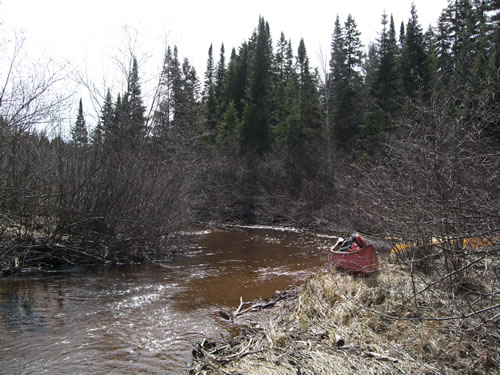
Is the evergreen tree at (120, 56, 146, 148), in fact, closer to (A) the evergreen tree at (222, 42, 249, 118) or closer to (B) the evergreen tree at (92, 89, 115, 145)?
(B) the evergreen tree at (92, 89, 115, 145)

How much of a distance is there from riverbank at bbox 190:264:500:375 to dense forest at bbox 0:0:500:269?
1116 millimetres

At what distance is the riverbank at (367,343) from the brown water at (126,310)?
3.53 feet

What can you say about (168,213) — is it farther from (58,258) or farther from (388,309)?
(388,309)

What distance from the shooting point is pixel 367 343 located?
4.78m

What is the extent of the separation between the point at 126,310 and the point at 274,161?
26.4 m

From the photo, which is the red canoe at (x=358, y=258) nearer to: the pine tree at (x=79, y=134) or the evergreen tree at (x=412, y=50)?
the pine tree at (x=79, y=134)

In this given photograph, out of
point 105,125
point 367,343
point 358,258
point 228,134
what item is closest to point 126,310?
point 367,343

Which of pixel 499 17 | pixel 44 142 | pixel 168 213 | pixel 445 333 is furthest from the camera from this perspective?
pixel 499 17

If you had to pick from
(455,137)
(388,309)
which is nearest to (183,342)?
(388,309)

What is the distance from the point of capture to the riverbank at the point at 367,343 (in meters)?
4.04

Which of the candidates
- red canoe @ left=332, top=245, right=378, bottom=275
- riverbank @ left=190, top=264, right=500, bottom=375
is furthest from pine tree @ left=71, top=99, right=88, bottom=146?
riverbank @ left=190, top=264, right=500, bottom=375

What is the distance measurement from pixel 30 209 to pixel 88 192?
1.76 m

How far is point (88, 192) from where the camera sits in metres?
12.1

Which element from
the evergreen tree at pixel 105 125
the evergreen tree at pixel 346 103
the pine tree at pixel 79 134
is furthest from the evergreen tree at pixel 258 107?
the pine tree at pixel 79 134
